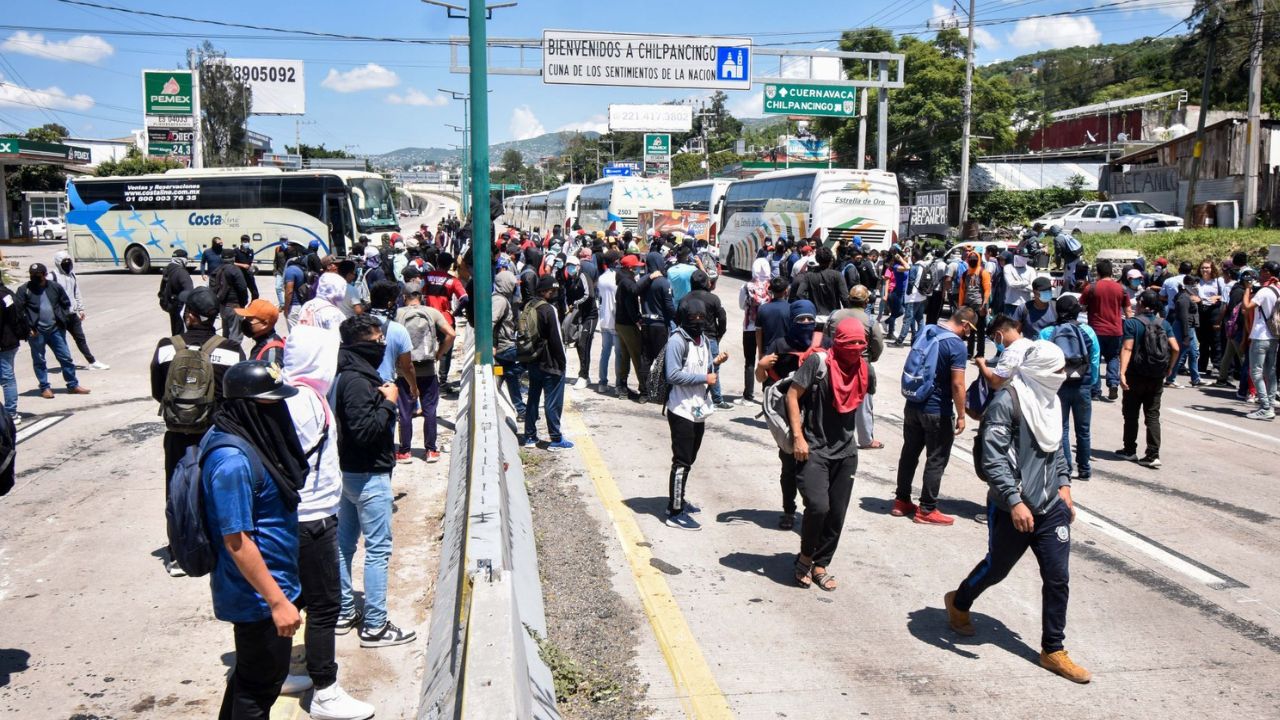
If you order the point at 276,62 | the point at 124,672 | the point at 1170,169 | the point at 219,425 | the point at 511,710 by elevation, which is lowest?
the point at 124,672

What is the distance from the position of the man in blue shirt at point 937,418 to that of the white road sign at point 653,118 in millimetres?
69853

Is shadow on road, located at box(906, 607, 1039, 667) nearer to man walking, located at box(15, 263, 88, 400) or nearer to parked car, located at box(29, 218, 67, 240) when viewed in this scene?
man walking, located at box(15, 263, 88, 400)

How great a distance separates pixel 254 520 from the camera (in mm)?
3865

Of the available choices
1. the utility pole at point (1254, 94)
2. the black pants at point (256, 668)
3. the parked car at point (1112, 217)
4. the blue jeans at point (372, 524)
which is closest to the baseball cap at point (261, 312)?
the blue jeans at point (372, 524)

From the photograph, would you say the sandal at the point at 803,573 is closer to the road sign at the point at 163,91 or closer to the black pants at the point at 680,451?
the black pants at the point at 680,451

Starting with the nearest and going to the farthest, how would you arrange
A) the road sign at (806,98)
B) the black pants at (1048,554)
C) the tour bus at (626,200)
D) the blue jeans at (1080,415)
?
1. the black pants at (1048,554)
2. the blue jeans at (1080,415)
3. the road sign at (806,98)
4. the tour bus at (626,200)

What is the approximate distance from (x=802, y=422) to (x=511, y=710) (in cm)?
362

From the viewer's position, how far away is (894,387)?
14.2 meters

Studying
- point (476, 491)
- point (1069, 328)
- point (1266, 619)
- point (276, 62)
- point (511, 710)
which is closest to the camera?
point (511, 710)

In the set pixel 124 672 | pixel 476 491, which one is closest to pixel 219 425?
pixel 476 491

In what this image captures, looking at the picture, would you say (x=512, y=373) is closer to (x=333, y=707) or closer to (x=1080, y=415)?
(x=1080, y=415)

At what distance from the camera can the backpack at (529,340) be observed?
31.4 ft

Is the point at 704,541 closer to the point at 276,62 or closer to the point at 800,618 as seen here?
the point at 800,618

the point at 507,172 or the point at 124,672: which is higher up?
the point at 507,172
